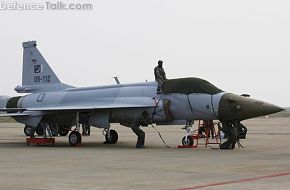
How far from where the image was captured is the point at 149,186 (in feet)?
25.6

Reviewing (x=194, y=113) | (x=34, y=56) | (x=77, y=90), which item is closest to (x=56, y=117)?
(x=77, y=90)

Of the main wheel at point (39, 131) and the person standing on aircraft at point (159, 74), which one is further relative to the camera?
the main wheel at point (39, 131)

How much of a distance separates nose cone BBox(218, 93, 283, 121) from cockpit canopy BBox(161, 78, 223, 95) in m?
0.60

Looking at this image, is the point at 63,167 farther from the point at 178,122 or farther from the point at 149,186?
the point at 178,122

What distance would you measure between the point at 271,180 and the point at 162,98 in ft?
28.7

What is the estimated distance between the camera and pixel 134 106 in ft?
55.6

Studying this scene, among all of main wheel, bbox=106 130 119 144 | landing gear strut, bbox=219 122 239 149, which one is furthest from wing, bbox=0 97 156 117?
landing gear strut, bbox=219 122 239 149

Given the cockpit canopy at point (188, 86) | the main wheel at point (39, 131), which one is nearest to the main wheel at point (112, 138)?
the cockpit canopy at point (188, 86)

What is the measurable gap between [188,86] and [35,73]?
758 cm

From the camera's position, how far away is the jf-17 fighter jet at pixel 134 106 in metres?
15.7

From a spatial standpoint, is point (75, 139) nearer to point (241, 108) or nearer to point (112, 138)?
point (112, 138)

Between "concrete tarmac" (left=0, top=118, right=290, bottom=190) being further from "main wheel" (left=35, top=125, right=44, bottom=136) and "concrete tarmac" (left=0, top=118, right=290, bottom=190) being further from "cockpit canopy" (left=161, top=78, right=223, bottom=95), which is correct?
"main wheel" (left=35, top=125, right=44, bottom=136)

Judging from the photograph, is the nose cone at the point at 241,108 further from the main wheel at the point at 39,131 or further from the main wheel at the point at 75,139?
the main wheel at the point at 39,131

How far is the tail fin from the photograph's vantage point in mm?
21188
